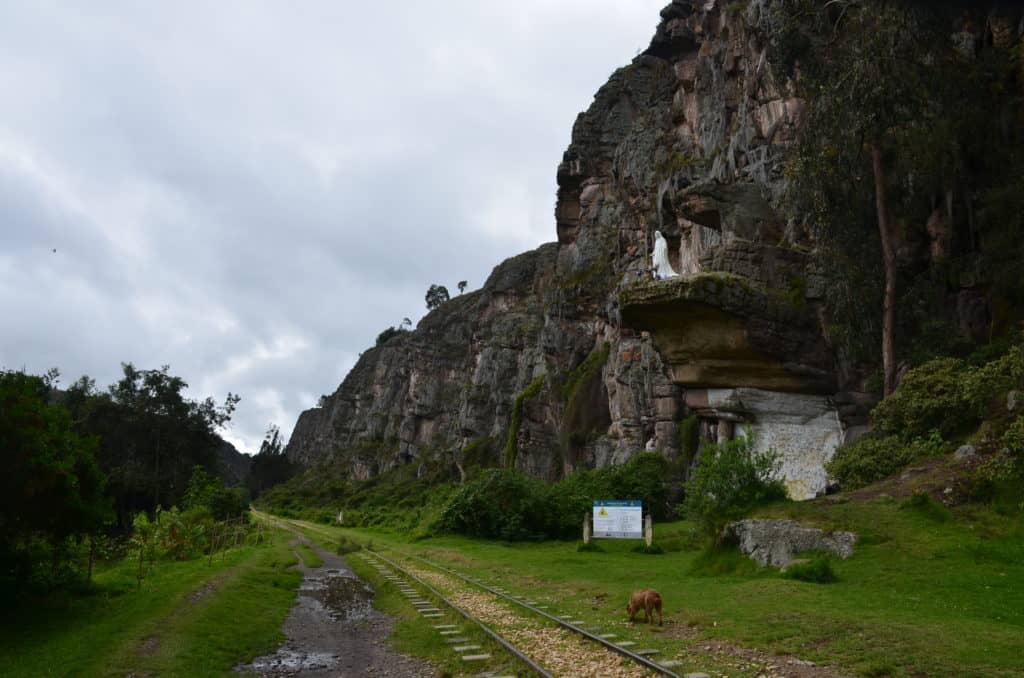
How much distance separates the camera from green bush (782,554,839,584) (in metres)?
14.3

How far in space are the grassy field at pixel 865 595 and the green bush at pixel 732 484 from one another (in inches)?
44.8

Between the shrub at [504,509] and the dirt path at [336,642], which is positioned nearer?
the dirt path at [336,642]

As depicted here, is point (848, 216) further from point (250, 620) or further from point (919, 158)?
point (250, 620)

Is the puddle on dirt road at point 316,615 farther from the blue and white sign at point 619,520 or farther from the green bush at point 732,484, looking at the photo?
the green bush at point 732,484

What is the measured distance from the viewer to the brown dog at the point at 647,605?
1186 centimetres

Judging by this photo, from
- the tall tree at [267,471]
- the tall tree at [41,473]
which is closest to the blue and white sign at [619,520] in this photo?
the tall tree at [41,473]

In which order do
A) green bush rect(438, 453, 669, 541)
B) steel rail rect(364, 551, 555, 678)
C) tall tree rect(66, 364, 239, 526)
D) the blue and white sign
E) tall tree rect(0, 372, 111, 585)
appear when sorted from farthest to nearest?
tall tree rect(66, 364, 239, 526) < green bush rect(438, 453, 669, 541) < the blue and white sign < tall tree rect(0, 372, 111, 585) < steel rail rect(364, 551, 555, 678)

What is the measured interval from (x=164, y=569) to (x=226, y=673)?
1873 cm

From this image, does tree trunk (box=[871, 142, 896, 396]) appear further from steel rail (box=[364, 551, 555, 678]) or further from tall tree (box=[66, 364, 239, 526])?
tall tree (box=[66, 364, 239, 526])

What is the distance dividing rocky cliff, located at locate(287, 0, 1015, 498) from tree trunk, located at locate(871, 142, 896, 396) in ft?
11.9

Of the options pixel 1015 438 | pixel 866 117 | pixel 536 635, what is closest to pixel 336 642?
pixel 536 635

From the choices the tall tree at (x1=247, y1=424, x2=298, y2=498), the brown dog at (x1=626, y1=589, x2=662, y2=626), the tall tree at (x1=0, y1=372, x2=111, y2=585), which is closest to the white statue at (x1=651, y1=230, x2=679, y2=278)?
the brown dog at (x1=626, y1=589, x2=662, y2=626)

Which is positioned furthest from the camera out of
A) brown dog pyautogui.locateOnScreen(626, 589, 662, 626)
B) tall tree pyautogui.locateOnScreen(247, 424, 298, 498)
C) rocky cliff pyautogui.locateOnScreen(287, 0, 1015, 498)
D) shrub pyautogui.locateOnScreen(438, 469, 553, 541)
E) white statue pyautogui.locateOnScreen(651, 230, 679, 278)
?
tall tree pyautogui.locateOnScreen(247, 424, 298, 498)

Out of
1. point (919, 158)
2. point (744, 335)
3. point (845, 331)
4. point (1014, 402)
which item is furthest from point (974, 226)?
point (1014, 402)
